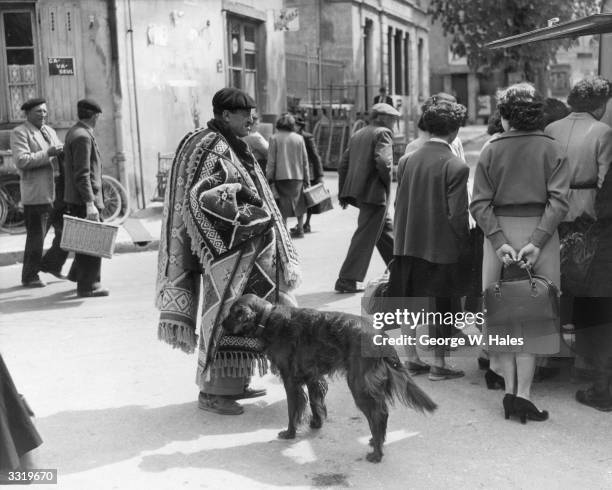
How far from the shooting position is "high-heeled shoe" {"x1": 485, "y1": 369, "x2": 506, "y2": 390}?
17.8ft

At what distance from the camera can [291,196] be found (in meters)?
11.6

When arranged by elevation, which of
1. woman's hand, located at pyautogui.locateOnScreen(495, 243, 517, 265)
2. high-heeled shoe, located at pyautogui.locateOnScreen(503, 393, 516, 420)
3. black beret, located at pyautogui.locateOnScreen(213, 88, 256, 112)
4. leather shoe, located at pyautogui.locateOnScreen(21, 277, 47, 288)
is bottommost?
leather shoe, located at pyautogui.locateOnScreen(21, 277, 47, 288)

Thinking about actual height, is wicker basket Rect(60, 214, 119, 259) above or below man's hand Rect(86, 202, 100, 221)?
below

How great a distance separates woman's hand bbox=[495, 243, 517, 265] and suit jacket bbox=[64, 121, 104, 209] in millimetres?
4820

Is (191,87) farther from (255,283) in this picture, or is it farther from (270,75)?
(255,283)

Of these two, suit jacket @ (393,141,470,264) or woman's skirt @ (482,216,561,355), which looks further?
suit jacket @ (393,141,470,264)

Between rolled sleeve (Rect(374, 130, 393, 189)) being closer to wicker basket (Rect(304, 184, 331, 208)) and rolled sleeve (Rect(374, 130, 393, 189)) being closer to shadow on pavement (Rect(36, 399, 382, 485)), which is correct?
wicker basket (Rect(304, 184, 331, 208))

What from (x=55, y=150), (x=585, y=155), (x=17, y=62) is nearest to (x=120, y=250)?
(x=55, y=150)

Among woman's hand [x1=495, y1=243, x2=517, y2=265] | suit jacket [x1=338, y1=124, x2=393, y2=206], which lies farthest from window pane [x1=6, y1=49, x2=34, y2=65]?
woman's hand [x1=495, y1=243, x2=517, y2=265]

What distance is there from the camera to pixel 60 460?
Result: 4.47 m

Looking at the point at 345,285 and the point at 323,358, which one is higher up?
the point at 323,358

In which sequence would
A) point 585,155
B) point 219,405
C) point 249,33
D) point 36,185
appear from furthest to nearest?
1. point 249,33
2. point 36,185
3. point 585,155
4. point 219,405

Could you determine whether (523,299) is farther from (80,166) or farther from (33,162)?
(33,162)

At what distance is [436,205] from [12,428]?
279cm
